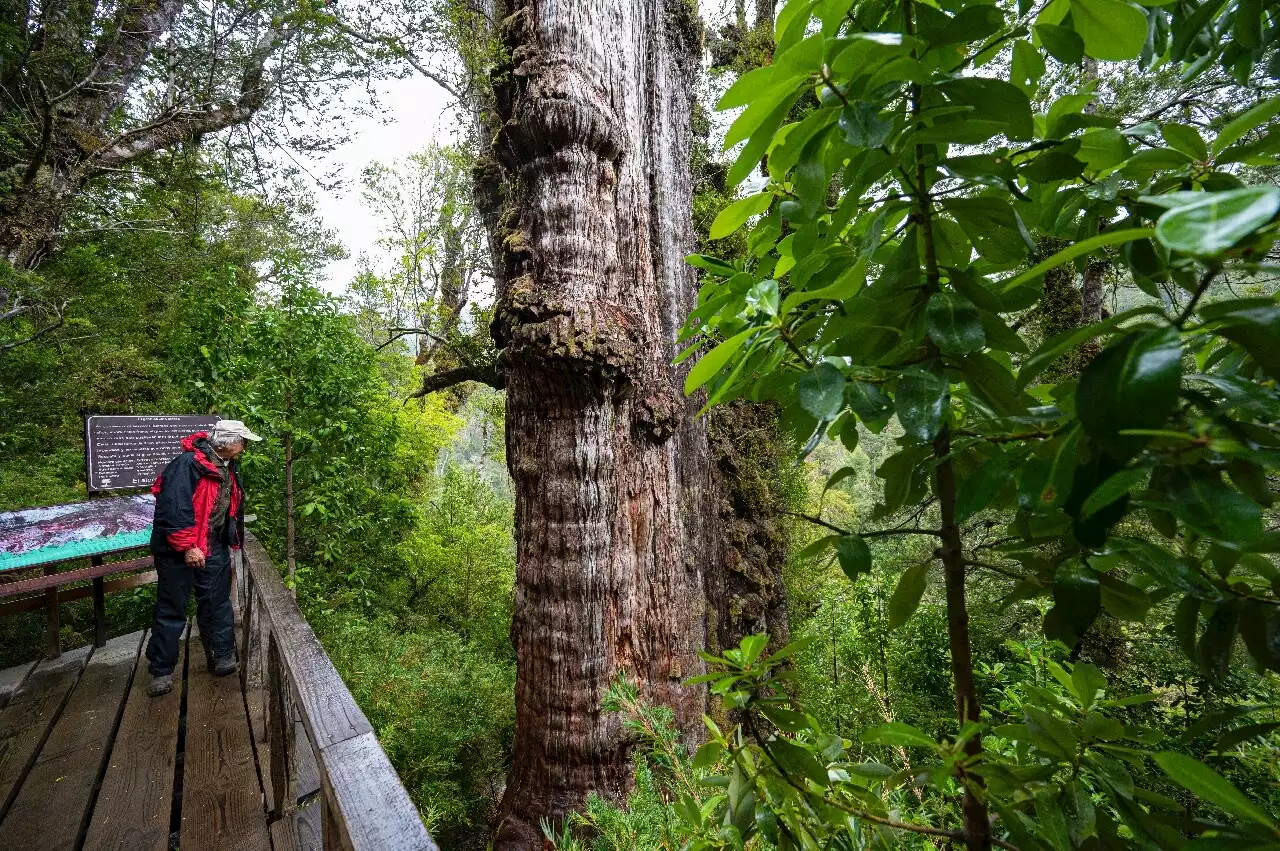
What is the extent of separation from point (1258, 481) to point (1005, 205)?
36 centimetres

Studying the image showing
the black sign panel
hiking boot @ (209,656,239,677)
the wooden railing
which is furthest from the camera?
the black sign panel

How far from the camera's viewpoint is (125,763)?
2.90 metres

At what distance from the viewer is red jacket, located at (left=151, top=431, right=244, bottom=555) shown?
3.63 metres

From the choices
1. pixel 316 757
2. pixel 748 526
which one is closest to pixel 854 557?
pixel 316 757

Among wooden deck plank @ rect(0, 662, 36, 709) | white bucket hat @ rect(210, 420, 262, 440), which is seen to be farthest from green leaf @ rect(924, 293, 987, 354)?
wooden deck plank @ rect(0, 662, 36, 709)

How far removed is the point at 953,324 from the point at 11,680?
6366 millimetres

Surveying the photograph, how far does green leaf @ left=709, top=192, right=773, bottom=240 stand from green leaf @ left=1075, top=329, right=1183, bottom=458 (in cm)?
45

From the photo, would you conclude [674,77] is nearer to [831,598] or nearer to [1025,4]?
[1025,4]

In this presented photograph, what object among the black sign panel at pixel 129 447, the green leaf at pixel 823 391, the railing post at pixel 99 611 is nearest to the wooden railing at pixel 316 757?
the green leaf at pixel 823 391

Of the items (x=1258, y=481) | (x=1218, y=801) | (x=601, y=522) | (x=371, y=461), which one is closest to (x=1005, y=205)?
(x=1258, y=481)

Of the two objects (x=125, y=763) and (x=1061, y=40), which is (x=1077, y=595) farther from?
(x=125, y=763)

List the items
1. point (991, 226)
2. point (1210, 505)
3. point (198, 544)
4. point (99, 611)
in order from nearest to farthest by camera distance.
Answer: point (1210, 505), point (991, 226), point (198, 544), point (99, 611)

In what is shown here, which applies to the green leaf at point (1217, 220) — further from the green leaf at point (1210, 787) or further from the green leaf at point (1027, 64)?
the green leaf at point (1027, 64)

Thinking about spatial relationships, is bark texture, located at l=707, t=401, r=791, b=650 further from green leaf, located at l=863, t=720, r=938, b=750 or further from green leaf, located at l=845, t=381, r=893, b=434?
green leaf, located at l=845, t=381, r=893, b=434
